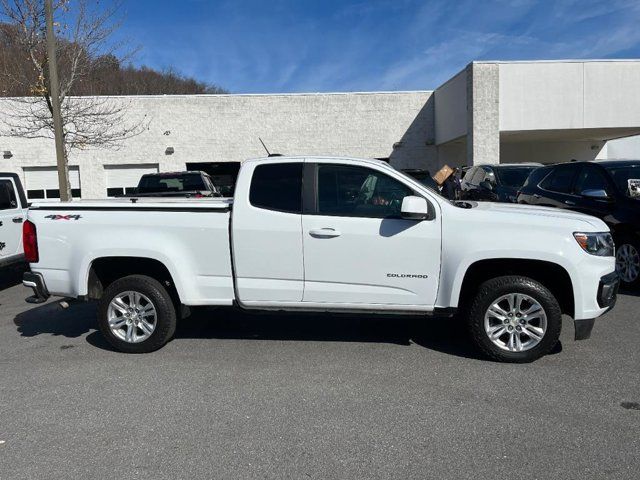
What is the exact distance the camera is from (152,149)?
942 inches

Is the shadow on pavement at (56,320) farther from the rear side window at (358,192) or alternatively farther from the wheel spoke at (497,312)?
the wheel spoke at (497,312)

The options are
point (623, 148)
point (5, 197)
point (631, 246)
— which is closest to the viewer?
point (631, 246)

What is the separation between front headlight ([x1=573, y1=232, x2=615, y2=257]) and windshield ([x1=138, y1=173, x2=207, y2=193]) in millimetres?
9662

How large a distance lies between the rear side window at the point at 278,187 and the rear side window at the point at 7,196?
5508mm

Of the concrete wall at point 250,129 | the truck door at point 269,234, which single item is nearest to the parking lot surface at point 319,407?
the truck door at point 269,234

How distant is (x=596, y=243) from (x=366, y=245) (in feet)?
6.69

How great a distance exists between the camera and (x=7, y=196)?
27.9 ft

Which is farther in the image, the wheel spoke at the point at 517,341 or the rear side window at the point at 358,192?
the rear side window at the point at 358,192

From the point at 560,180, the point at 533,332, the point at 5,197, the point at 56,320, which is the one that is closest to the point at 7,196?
the point at 5,197

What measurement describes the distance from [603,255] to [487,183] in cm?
786

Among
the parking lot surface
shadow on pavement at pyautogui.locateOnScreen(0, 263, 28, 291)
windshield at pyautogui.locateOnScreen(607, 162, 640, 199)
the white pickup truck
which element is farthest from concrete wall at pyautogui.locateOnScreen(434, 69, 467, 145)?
the white pickup truck

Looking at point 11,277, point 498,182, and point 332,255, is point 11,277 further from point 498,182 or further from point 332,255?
point 498,182

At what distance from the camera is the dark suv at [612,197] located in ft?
23.6

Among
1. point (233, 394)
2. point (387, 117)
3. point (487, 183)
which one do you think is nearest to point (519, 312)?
point (233, 394)
